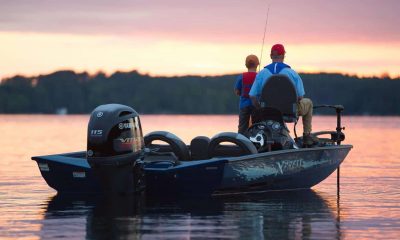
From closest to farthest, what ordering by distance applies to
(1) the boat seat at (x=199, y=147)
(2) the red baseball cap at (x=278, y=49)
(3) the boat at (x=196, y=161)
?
(3) the boat at (x=196, y=161)
(1) the boat seat at (x=199, y=147)
(2) the red baseball cap at (x=278, y=49)

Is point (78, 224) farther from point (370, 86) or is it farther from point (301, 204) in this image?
point (370, 86)

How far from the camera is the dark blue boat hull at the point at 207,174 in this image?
603 inches

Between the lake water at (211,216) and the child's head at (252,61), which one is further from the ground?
the child's head at (252,61)

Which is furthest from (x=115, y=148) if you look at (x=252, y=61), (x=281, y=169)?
(x=252, y=61)

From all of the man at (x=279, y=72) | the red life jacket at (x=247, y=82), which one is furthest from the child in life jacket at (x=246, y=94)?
the man at (x=279, y=72)

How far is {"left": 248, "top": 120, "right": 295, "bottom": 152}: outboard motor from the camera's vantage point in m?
16.8

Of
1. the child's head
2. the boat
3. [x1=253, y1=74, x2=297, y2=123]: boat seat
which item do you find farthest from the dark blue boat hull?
the child's head

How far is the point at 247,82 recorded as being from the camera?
17.9 meters

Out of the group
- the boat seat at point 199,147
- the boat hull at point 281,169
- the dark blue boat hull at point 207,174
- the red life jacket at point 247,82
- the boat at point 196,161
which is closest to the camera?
the boat at point 196,161

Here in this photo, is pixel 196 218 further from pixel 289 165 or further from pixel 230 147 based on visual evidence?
pixel 289 165

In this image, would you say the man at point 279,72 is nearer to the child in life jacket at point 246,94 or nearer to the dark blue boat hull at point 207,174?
the child in life jacket at point 246,94

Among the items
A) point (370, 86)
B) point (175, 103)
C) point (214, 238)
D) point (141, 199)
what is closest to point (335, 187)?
point (141, 199)

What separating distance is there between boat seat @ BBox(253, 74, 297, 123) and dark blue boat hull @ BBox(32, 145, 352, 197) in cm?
65

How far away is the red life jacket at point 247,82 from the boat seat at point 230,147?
1.64 meters
